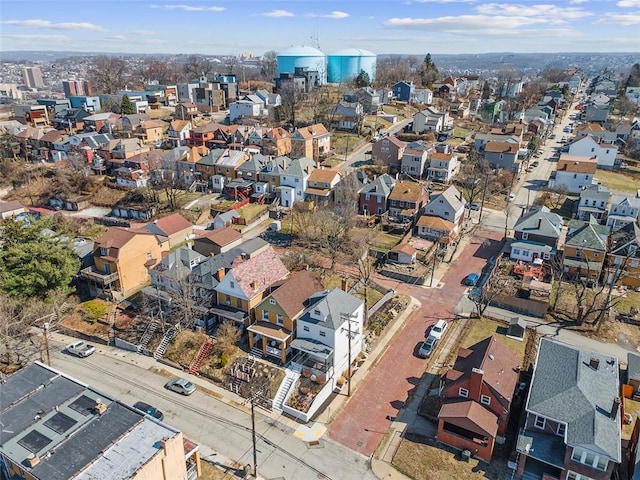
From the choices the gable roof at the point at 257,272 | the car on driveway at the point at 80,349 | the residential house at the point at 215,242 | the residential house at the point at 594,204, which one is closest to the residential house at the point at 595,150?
the residential house at the point at 594,204

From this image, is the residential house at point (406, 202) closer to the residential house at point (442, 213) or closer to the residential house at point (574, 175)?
the residential house at point (442, 213)

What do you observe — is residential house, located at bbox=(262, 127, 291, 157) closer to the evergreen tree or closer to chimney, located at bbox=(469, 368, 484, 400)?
the evergreen tree

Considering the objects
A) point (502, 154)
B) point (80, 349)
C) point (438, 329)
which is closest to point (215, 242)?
point (80, 349)

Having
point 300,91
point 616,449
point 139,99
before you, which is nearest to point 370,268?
point 616,449

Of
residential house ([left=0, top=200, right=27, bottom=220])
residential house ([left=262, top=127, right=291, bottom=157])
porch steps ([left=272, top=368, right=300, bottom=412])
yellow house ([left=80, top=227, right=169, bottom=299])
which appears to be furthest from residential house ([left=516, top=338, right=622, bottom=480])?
residential house ([left=0, top=200, right=27, bottom=220])

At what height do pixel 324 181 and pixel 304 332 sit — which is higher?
pixel 324 181

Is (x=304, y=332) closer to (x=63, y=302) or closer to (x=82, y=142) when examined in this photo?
(x=63, y=302)
